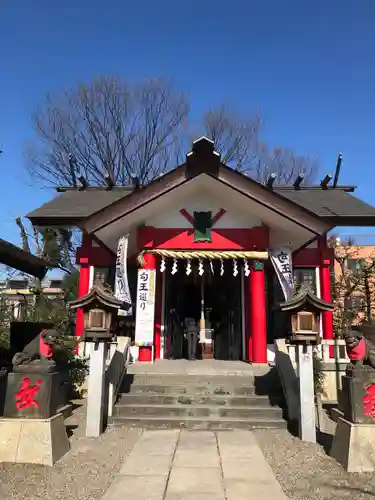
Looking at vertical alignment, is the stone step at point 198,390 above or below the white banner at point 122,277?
below

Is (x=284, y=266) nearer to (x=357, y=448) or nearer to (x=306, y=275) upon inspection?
(x=306, y=275)

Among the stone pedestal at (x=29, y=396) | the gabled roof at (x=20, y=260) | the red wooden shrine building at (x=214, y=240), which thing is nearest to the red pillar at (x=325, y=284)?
the red wooden shrine building at (x=214, y=240)

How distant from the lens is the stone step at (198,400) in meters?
7.70

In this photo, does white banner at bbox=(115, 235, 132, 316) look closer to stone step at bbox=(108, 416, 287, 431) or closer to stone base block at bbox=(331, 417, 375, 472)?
stone step at bbox=(108, 416, 287, 431)

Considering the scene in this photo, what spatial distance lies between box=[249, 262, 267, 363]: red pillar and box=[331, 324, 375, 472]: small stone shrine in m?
4.53

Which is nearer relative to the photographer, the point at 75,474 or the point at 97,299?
the point at 75,474

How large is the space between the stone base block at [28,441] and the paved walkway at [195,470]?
3.65 feet

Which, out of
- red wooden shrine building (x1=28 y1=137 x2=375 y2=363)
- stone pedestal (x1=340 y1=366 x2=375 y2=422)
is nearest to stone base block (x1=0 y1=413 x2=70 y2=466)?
stone pedestal (x1=340 y1=366 x2=375 y2=422)

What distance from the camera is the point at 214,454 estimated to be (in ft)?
18.6

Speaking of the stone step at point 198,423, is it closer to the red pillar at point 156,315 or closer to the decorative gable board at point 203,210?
the red pillar at point 156,315

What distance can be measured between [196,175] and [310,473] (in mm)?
7168

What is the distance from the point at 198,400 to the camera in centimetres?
775

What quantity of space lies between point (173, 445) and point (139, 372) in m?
2.97

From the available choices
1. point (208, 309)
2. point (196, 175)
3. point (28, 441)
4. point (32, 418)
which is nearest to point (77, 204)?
point (196, 175)
